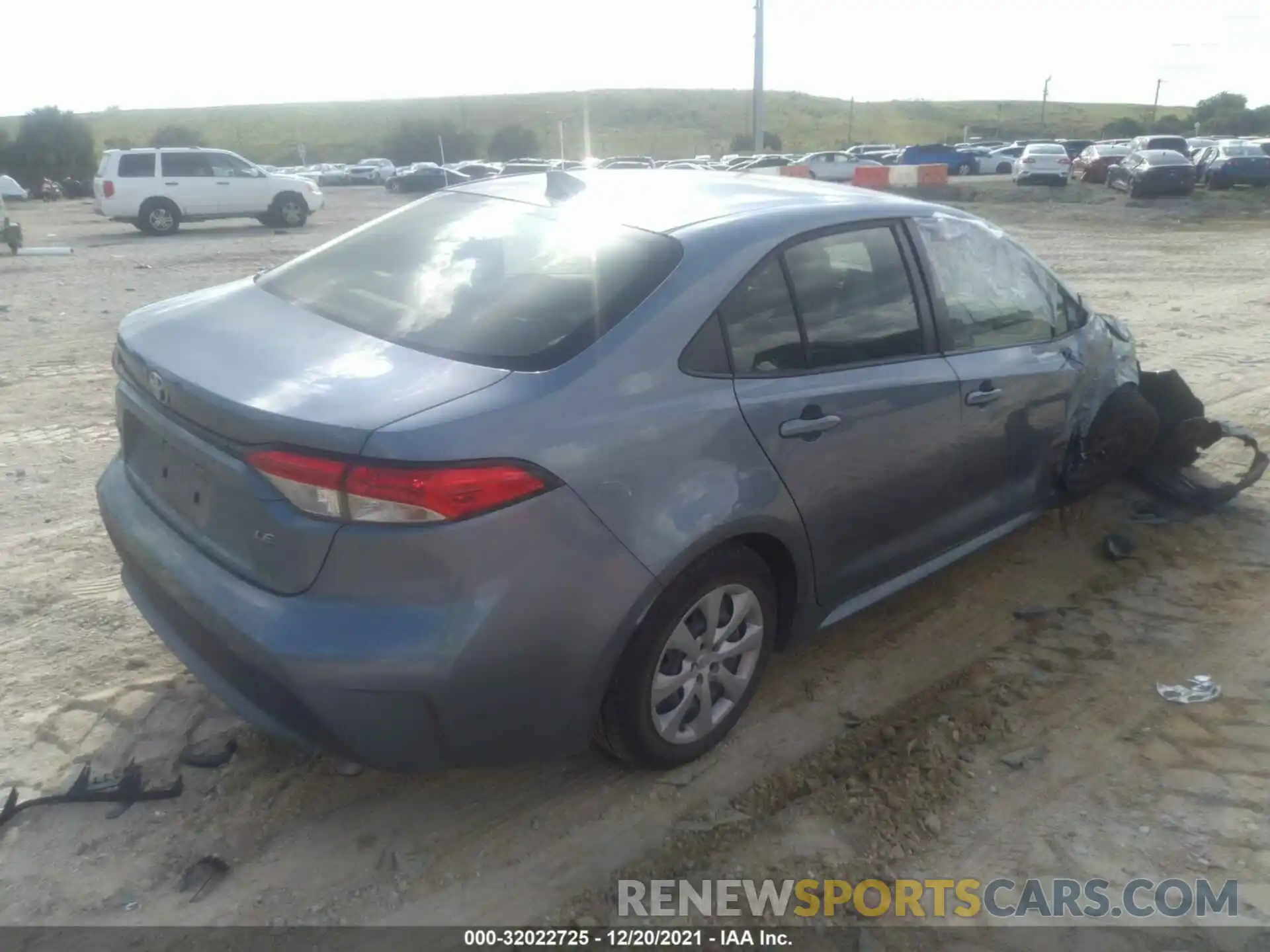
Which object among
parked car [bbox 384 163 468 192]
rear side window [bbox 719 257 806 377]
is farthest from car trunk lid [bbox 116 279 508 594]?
parked car [bbox 384 163 468 192]

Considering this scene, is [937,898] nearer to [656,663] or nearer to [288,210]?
[656,663]

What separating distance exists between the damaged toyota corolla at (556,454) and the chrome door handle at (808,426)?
1 centimetres

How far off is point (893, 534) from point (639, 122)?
98.8 m

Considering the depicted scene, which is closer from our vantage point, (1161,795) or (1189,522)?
(1161,795)

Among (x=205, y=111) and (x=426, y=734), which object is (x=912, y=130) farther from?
(x=426, y=734)

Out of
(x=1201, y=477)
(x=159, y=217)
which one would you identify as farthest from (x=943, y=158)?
(x=1201, y=477)

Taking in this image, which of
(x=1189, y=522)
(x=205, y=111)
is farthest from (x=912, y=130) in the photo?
(x=1189, y=522)

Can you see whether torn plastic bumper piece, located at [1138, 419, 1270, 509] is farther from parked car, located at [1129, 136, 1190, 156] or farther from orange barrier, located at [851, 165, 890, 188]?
parked car, located at [1129, 136, 1190, 156]

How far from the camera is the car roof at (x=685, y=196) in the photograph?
329 cm

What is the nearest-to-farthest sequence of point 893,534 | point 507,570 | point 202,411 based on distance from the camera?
point 507,570
point 202,411
point 893,534

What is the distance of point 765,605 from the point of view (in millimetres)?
3207

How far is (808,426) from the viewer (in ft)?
10.2

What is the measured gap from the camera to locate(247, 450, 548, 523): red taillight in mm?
2352

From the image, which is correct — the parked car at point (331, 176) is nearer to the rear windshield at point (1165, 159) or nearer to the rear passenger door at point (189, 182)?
the rear passenger door at point (189, 182)
